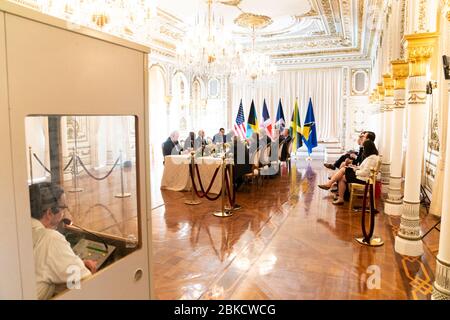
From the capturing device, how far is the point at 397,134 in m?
5.75

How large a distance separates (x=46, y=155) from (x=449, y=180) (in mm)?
2969

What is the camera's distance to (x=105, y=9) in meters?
5.55

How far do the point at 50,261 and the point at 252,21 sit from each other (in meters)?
9.42

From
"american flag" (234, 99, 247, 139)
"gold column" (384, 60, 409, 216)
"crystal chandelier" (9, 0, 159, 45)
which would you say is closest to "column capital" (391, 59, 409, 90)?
"gold column" (384, 60, 409, 216)

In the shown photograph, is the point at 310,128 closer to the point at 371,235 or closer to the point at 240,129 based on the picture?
the point at 240,129

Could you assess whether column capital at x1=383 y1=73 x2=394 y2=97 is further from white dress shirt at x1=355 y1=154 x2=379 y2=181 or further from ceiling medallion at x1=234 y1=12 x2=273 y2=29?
ceiling medallion at x1=234 y1=12 x2=273 y2=29

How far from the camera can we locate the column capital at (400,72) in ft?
17.5

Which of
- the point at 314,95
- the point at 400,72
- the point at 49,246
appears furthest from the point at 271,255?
the point at 314,95

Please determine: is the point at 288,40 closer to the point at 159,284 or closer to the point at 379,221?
the point at 379,221

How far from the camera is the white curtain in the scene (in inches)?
565

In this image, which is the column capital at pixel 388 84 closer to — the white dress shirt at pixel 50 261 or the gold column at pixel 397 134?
the gold column at pixel 397 134

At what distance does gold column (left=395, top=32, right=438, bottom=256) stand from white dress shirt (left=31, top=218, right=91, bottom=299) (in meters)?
3.79

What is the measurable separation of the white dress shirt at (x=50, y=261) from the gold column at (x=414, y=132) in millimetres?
3794
